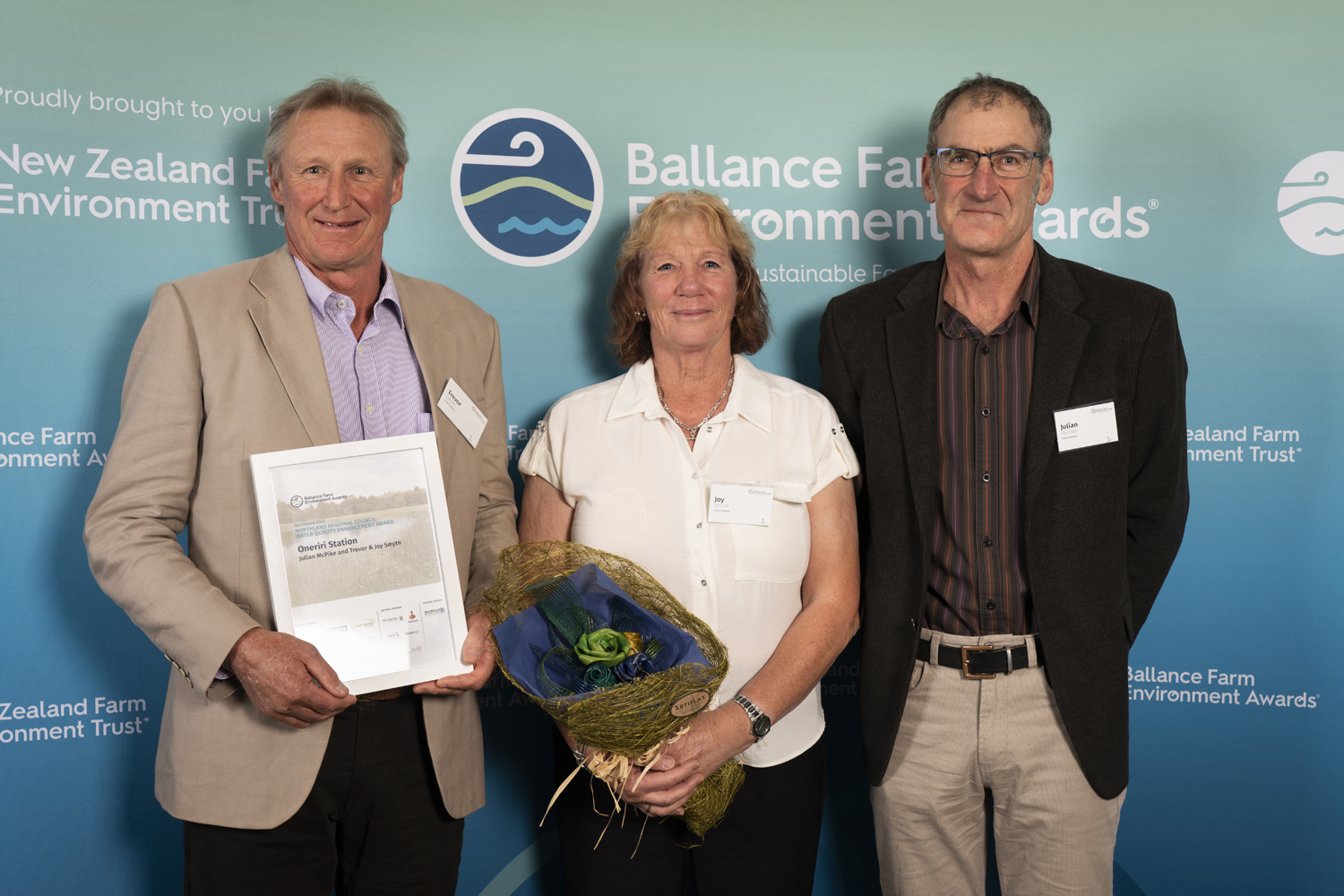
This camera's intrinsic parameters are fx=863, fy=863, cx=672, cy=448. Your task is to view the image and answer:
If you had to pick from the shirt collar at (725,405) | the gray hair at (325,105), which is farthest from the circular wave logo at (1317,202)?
the gray hair at (325,105)

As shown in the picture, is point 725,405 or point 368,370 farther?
point 725,405

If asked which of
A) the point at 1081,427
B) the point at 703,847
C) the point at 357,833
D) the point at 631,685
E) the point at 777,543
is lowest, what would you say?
the point at 703,847

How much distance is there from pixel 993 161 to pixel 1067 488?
831mm

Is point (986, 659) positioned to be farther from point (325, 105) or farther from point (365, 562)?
point (325, 105)

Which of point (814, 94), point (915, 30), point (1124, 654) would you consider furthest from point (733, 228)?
point (1124, 654)

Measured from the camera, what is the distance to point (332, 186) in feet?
6.24

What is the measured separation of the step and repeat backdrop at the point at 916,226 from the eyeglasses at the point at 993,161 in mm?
653

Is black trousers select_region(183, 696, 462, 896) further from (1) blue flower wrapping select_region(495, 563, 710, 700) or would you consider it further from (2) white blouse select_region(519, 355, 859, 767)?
(2) white blouse select_region(519, 355, 859, 767)

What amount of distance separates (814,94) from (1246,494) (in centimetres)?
191

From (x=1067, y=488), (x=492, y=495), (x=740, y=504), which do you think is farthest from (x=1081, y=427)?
(x=492, y=495)

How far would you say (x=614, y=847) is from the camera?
205 cm

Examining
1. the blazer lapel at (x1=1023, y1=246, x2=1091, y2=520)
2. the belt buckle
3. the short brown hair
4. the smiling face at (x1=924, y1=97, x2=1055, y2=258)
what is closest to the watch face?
the belt buckle

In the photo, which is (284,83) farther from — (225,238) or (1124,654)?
(1124,654)

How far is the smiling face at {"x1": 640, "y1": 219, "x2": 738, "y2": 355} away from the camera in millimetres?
2189
